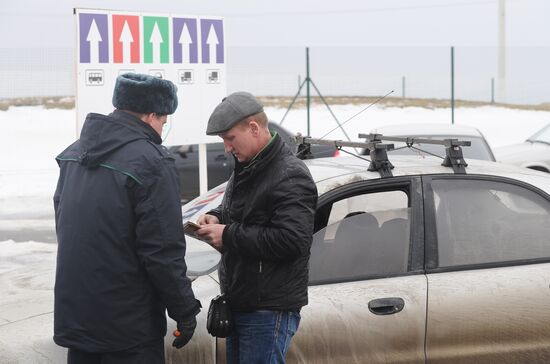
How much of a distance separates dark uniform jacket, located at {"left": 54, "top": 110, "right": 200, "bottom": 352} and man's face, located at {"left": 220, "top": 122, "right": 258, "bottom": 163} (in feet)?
0.96

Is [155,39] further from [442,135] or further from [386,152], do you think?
[386,152]

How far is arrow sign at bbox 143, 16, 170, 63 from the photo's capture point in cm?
1014

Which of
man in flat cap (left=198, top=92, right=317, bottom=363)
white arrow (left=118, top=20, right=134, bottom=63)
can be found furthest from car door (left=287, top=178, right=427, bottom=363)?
white arrow (left=118, top=20, right=134, bottom=63)

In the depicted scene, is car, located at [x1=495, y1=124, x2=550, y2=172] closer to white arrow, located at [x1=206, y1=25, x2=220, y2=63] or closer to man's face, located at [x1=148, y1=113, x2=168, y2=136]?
white arrow, located at [x1=206, y1=25, x2=220, y2=63]

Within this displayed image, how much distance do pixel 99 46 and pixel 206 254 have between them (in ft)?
19.1

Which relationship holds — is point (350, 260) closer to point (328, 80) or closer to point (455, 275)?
point (455, 275)

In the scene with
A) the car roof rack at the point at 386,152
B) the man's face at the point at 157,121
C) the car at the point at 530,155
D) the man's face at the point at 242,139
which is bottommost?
the car at the point at 530,155

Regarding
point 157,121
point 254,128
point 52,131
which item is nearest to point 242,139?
point 254,128

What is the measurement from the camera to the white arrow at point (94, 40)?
960 centimetres

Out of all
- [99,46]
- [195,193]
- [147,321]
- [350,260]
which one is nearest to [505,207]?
[350,260]

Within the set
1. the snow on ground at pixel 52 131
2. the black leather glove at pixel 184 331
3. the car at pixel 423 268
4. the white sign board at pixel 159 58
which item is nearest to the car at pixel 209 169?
the snow on ground at pixel 52 131

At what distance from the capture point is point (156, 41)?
33.5 feet

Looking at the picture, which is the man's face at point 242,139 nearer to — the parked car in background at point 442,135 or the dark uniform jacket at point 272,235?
the dark uniform jacket at point 272,235

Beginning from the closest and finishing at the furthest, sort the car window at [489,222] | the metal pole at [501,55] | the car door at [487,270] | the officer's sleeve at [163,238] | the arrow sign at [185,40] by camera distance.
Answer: the officer's sleeve at [163,238] → the car door at [487,270] → the car window at [489,222] → the arrow sign at [185,40] → the metal pole at [501,55]
